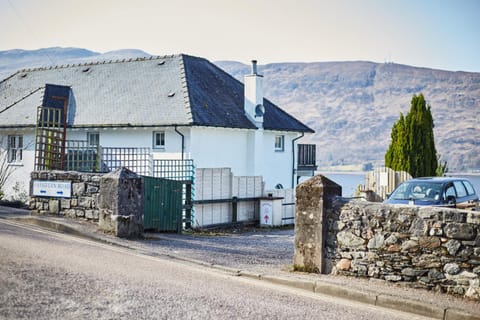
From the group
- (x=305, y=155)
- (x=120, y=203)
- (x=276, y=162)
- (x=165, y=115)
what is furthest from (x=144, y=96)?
(x=120, y=203)

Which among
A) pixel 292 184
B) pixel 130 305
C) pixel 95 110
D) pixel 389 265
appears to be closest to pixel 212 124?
pixel 95 110

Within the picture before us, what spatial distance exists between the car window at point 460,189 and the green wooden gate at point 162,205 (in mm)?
8692

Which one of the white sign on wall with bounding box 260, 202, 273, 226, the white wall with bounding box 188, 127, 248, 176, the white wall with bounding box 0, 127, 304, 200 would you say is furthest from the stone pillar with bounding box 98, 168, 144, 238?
the white wall with bounding box 188, 127, 248, 176

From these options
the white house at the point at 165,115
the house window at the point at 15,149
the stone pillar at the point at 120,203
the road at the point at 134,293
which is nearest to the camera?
the road at the point at 134,293

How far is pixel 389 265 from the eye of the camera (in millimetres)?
10961

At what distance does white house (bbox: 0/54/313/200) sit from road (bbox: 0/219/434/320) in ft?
55.6

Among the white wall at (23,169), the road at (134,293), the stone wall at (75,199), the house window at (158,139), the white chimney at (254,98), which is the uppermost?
the white chimney at (254,98)

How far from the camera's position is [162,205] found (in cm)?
1909

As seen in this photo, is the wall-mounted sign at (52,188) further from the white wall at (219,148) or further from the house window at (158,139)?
the house window at (158,139)

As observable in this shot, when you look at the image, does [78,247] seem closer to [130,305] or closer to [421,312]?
[130,305]

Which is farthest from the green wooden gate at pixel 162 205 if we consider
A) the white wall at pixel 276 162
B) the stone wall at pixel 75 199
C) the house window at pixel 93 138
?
the white wall at pixel 276 162

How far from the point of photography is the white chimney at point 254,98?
32.9m

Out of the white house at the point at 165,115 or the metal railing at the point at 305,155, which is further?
the metal railing at the point at 305,155

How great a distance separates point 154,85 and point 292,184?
1073cm
